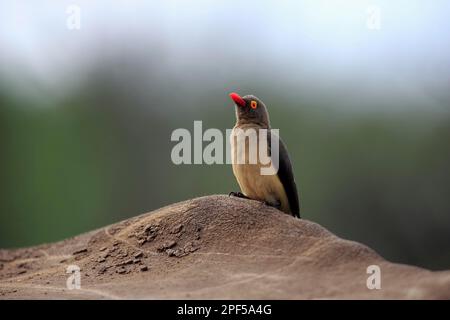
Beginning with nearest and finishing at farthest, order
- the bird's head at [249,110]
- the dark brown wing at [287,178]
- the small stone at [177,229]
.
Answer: the small stone at [177,229]
the dark brown wing at [287,178]
the bird's head at [249,110]

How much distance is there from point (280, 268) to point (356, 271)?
75 cm

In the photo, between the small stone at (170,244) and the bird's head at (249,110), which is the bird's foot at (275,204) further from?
the small stone at (170,244)

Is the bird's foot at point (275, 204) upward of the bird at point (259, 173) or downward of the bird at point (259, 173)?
downward

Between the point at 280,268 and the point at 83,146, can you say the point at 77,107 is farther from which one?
the point at 280,268

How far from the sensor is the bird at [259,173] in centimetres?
854

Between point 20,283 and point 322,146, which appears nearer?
point 20,283

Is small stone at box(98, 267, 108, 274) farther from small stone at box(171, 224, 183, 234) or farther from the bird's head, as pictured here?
the bird's head

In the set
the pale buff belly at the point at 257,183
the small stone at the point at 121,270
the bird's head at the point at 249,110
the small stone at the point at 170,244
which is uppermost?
the bird's head at the point at 249,110

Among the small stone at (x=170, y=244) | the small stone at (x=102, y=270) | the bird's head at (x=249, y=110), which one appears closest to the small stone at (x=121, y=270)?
the small stone at (x=102, y=270)

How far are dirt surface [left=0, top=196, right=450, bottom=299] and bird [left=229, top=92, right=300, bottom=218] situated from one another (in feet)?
1.10

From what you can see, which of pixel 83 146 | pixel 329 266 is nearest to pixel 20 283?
pixel 329 266

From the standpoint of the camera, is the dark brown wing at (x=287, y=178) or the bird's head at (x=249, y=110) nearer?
the dark brown wing at (x=287, y=178)

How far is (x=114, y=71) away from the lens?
2831cm
